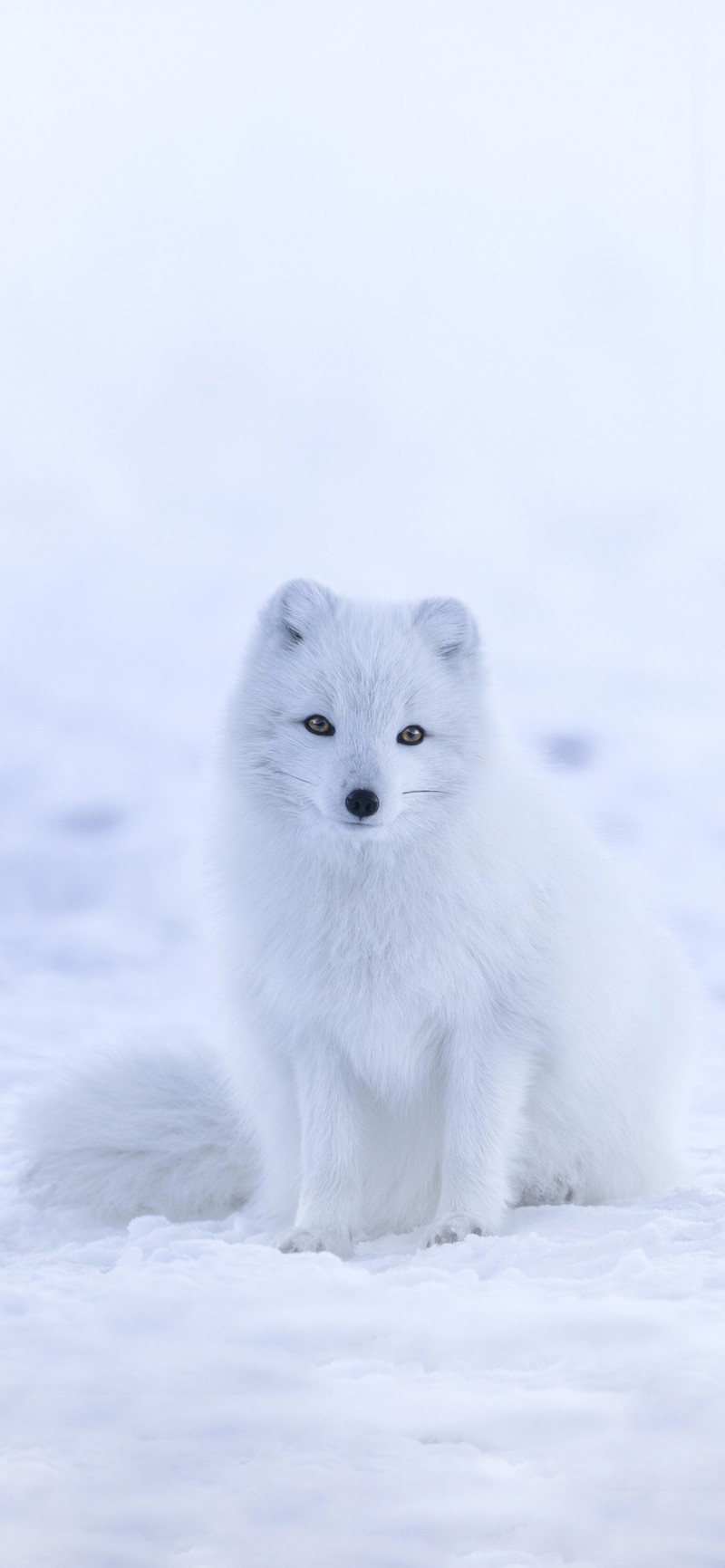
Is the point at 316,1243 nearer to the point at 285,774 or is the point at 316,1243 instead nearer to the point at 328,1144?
the point at 328,1144

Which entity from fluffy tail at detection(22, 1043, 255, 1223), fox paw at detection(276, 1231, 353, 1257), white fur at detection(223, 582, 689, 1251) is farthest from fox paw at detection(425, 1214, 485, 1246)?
fluffy tail at detection(22, 1043, 255, 1223)

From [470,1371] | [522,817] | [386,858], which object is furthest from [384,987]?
[470,1371]

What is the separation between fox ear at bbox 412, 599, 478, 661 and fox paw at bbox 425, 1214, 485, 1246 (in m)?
0.98

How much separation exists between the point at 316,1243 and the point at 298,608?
Result: 1118mm

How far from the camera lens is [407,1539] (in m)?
1.47

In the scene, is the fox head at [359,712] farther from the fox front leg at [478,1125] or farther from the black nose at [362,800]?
the fox front leg at [478,1125]

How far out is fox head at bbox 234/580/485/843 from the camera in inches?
91.9

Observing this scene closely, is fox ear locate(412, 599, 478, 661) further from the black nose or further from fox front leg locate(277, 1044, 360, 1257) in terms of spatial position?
fox front leg locate(277, 1044, 360, 1257)

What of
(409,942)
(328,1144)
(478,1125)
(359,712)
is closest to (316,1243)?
(328,1144)

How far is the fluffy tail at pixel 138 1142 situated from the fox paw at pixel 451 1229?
2.18 feet

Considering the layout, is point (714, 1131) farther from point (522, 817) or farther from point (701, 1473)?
point (701, 1473)

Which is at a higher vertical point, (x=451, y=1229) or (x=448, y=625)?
(x=448, y=625)

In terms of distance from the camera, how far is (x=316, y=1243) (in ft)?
8.18

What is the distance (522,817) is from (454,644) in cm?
35
